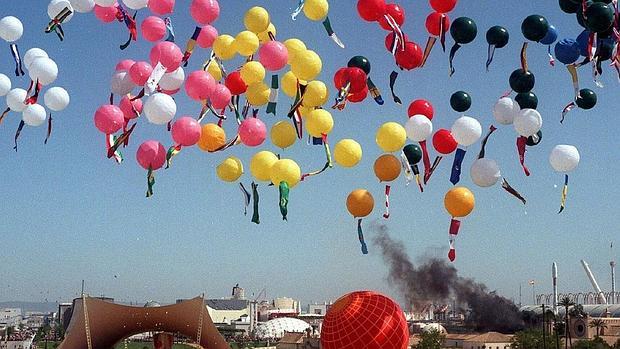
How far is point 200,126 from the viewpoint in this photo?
13133 millimetres

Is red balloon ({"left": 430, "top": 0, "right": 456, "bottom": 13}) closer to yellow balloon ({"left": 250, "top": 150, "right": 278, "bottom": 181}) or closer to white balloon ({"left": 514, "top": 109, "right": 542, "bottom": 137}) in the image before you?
white balloon ({"left": 514, "top": 109, "right": 542, "bottom": 137})

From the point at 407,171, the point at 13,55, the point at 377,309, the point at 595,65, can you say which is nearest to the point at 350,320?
the point at 377,309

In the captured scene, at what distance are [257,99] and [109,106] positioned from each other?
2.59 metres

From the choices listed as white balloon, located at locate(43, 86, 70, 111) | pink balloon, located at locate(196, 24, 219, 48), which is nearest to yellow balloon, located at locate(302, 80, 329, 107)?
pink balloon, located at locate(196, 24, 219, 48)

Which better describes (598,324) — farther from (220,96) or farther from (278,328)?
(220,96)

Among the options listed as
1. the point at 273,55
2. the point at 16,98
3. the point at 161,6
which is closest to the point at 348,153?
the point at 273,55

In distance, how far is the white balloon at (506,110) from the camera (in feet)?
43.5

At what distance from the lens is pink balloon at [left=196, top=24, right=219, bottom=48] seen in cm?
1377

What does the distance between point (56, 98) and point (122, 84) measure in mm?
1386

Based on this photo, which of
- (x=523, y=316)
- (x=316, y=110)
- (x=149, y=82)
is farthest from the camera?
(x=523, y=316)

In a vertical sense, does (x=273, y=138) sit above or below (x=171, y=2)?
below

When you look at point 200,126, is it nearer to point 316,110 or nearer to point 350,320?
point 316,110

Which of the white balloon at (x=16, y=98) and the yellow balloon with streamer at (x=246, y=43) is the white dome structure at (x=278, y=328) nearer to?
the white balloon at (x=16, y=98)

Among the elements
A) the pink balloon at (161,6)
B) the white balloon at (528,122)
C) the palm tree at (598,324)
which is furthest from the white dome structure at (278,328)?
the pink balloon at (161,6)
